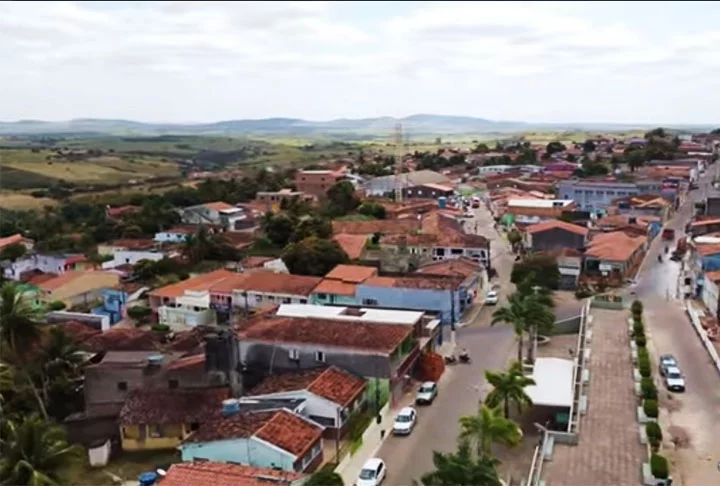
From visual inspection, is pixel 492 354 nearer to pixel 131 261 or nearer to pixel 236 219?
pixel 131 261

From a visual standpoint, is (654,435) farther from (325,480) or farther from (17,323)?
(17,323)

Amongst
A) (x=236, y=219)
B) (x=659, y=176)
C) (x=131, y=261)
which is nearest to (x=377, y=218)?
(x=236, y=219)

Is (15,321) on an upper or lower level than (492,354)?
upper

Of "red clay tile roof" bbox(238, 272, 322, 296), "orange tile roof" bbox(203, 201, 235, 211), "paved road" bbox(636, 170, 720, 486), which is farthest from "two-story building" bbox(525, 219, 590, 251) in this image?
"orange tile roof" bbox(203, 201, 235, 211)

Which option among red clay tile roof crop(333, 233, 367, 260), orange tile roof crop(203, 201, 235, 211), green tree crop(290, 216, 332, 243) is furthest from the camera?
orange tile roof crop(203, 201, 235, 211)

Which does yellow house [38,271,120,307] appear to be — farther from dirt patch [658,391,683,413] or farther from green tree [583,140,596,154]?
green tree [583,140,596,154]

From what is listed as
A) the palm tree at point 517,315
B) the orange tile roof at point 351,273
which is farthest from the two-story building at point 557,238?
the palm tree at point 517,315
